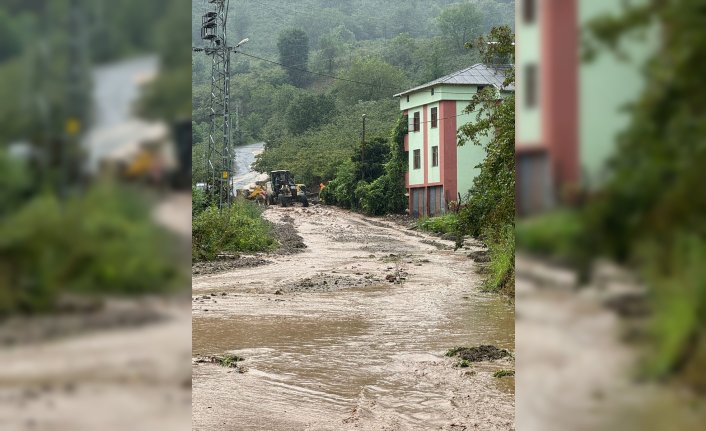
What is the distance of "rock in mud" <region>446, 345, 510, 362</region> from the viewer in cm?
891

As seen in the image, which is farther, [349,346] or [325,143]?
[325,143]

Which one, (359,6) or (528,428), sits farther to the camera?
(359,6)

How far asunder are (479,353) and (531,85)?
7.48m

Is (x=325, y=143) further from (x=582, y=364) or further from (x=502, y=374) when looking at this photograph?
(x=582, y=364)

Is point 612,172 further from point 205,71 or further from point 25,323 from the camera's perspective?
point 205,71

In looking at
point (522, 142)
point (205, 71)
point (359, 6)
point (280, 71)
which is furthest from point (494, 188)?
point (359, 6)

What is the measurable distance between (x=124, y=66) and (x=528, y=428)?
1.10m

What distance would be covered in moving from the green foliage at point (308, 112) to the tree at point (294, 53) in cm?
1075

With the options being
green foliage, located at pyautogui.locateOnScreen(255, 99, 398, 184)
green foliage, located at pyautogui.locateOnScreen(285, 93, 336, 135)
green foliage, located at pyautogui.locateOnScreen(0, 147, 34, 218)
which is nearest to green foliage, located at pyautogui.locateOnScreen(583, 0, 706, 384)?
green foliage, located at pyautogui.locateOnScreen(0, 147, 34, 218)

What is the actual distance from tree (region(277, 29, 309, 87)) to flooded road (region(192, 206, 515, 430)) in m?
60.2

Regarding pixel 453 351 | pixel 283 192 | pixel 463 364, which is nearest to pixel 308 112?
pixel 283 192

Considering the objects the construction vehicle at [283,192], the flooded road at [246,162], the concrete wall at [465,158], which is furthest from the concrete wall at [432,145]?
the flooded road at [246,162]

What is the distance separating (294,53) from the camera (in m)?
80.4

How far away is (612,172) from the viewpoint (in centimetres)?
165
